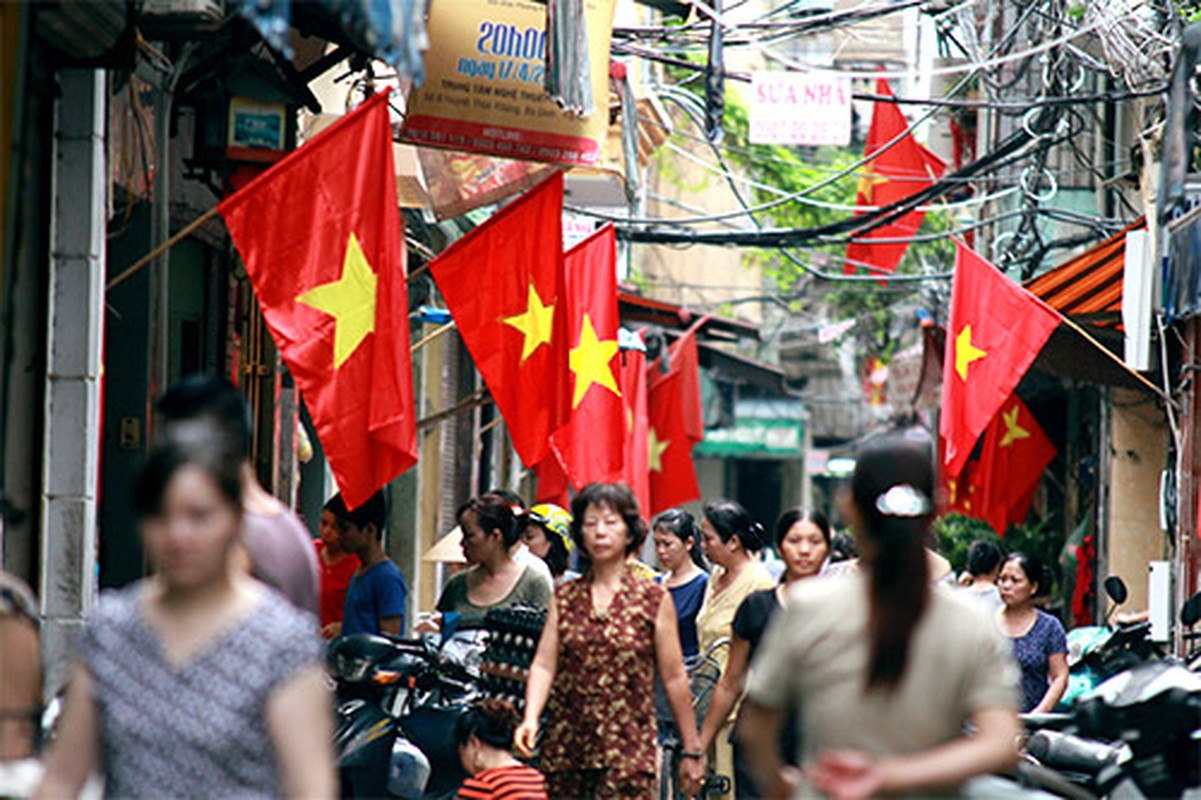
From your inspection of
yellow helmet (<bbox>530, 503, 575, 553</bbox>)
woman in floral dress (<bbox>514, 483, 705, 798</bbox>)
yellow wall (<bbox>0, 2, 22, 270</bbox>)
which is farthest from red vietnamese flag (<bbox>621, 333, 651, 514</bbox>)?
yellow wall (<bbox>0, 2, 22, 270</bbox>)

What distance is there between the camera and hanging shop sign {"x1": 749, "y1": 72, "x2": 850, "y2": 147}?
65.0 ft

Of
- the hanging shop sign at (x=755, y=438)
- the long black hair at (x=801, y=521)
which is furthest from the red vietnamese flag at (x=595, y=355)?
the hanging shop sign at (x=755, y=438)

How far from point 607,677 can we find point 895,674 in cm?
352

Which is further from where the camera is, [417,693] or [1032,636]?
[1032,636]

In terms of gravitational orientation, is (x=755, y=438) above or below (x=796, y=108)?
below

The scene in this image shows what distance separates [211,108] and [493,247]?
5.41ft

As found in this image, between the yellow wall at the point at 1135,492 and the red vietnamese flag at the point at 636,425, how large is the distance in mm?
4335

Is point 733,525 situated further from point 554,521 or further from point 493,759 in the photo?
point 493,759

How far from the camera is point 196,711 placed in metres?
4.98

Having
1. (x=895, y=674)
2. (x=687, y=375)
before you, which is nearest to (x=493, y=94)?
(x=895, y=674)

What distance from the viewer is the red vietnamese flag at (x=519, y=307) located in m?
11.1

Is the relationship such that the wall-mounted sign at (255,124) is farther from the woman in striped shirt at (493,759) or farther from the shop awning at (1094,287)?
the shop awning at (1094,287)

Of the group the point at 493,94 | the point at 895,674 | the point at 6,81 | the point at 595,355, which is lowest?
the point at 895,674

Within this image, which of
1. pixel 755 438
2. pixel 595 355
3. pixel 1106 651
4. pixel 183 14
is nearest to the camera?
pixel 183 14
